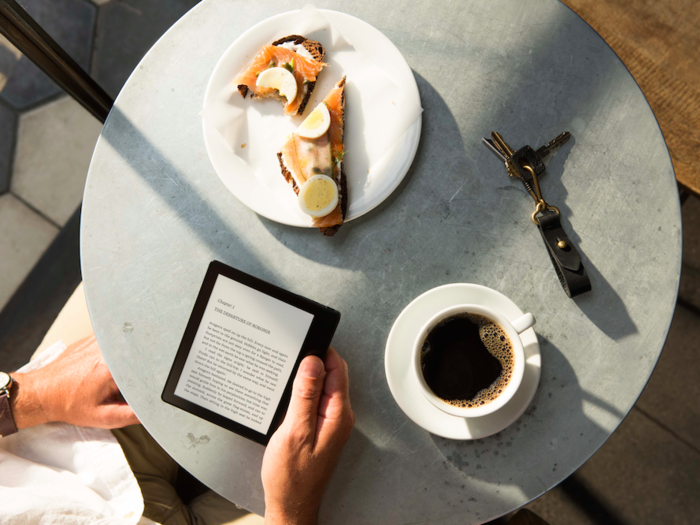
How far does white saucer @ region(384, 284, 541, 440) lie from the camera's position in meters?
0.89

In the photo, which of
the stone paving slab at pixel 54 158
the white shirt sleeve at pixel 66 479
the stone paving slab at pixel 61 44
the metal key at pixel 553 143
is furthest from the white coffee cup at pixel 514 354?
the stone paving slab at pixel 61 44

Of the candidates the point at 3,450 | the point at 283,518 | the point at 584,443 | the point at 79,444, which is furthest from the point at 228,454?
the point at 584,443

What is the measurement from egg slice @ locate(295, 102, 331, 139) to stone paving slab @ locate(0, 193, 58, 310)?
139 cm

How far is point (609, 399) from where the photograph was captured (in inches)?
36.6

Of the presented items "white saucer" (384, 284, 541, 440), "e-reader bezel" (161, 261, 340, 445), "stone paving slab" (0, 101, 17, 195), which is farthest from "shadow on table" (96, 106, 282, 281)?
"stone paving slab" (0, 101, 17, 195)

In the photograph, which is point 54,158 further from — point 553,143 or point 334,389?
point 553,143

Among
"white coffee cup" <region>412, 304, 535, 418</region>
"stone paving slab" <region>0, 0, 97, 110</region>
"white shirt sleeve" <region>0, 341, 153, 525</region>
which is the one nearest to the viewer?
"white coffee cup" <region>412, 304, 535, 418</region>

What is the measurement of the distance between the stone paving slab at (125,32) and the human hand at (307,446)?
1.56 metres

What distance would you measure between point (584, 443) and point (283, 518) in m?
0.65

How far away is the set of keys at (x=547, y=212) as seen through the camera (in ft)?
2.97

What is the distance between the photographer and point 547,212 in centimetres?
93

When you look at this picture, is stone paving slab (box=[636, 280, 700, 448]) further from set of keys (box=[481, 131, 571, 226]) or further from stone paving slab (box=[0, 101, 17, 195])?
stone paving slab (box=[0, 101, 17, 195])

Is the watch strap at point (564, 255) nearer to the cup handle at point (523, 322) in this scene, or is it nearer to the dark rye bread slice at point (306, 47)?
the cup handle at point (523, 322)

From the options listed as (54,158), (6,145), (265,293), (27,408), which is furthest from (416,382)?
(6,145)
